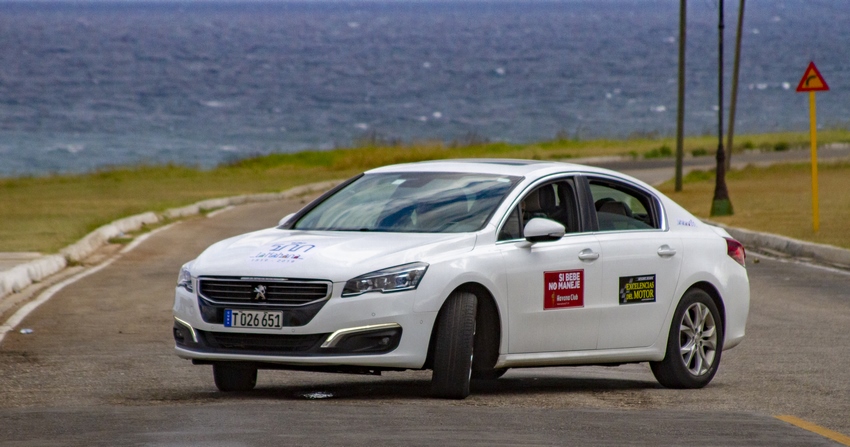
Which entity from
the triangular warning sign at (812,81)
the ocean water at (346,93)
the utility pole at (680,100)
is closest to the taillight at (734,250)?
the triangular warning sign at (812,81)

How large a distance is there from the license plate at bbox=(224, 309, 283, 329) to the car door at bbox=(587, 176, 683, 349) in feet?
7.56

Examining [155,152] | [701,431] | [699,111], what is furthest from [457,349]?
[699,111]

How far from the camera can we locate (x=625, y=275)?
9.88 m

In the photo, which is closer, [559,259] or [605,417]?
[605,417]

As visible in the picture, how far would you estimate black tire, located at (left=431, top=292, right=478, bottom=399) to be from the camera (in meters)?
8.64

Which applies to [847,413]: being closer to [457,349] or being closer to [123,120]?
[457,349]

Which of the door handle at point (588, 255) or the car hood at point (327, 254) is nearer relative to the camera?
the car hood at point (327, 254)

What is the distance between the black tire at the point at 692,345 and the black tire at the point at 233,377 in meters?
2.81

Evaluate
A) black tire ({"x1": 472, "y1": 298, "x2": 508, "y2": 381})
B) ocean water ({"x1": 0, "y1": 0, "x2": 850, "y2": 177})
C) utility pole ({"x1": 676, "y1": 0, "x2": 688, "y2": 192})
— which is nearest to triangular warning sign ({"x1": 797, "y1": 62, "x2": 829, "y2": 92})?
utility pole ({"x1": 676, "y1": 0, "x2": 688, "y2": 192})

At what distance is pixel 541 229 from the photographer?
361 inches

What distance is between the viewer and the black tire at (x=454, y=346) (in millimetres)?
8641

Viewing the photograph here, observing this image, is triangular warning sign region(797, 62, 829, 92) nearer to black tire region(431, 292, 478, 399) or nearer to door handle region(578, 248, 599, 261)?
door handle region(578, 248, 599, 261)

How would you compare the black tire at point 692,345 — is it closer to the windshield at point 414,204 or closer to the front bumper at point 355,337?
the windshield at point 414,204

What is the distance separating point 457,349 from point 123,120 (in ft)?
312
